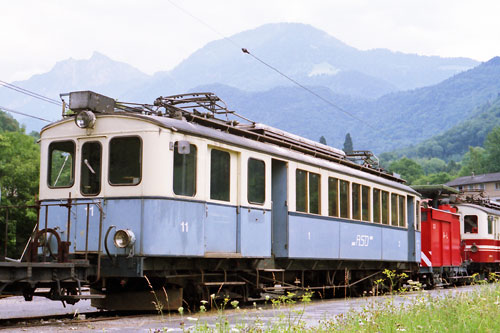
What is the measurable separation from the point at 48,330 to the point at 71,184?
3.21 meters

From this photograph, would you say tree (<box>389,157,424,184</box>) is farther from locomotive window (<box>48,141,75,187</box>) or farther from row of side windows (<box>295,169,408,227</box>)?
locomotive window (<box>48,141,75,187</box>)

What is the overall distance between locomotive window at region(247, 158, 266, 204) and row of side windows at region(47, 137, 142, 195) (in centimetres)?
268

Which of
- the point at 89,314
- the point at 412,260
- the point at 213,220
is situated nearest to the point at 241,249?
the point at 213,220

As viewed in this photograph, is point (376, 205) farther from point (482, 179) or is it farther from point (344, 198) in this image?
point (482, 179)

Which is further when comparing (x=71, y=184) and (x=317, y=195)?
(x=317, y=195)

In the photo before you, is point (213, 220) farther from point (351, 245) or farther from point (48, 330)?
point (351, 245)

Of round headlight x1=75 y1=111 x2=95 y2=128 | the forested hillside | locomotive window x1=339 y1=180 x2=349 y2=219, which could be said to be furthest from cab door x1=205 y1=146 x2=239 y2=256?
the forested hillside

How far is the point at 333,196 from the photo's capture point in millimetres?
16781

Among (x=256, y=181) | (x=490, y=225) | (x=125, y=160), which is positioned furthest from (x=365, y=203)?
(x=490, y=225)

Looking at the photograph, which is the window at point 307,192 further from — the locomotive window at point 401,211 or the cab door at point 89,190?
the locomotive window at point 401,211

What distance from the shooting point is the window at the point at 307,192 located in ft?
49.9

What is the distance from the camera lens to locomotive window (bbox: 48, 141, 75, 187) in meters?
12.3

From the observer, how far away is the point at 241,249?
43.1 feet

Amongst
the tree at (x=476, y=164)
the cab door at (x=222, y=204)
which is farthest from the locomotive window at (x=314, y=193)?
the tree at (x=476, y=164)
